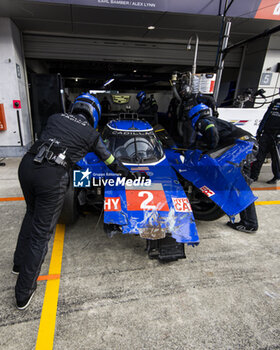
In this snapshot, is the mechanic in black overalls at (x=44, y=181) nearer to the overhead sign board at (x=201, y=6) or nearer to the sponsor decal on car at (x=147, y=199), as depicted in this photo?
the sponsor decal on car at (x=147, y=199)

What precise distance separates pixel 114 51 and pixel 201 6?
3623mm

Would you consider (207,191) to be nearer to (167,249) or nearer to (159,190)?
(159,190)

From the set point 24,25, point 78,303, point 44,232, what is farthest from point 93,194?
point 24,25

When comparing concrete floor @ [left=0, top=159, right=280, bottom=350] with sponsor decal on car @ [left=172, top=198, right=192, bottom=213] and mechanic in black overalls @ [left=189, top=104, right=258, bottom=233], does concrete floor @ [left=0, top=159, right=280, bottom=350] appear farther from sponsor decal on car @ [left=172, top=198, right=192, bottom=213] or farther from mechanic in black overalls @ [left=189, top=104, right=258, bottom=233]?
sponsor decal on car @ [left=172, top=198, right=192, bottom=213]

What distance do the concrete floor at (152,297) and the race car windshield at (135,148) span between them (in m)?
1.11

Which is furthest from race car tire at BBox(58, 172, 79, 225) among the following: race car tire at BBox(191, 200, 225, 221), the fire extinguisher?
the fire extinguisher

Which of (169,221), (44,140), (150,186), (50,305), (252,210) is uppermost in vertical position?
(44,140)

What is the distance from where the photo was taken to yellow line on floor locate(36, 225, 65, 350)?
5.41 ft

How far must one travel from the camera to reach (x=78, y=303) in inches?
77.6

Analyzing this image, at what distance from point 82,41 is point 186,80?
426cm

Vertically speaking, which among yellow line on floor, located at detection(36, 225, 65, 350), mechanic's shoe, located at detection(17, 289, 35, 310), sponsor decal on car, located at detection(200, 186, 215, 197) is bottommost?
yellow line on floor, located at detection(36, 225, 65, 350)

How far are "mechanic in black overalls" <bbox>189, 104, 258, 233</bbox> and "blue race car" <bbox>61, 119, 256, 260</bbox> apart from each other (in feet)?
0.50

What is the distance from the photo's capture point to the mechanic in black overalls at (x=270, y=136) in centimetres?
476

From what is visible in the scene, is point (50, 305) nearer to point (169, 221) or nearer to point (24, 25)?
point (169, 221)
